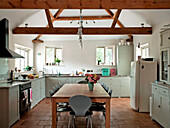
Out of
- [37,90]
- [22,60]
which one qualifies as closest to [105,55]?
[37,90]

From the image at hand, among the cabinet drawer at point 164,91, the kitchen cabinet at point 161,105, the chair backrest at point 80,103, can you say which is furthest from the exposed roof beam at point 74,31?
the chair backrest at point 80,103

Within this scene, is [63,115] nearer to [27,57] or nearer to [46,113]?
[46,113]

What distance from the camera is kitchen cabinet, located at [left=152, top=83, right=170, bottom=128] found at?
3.48 meters

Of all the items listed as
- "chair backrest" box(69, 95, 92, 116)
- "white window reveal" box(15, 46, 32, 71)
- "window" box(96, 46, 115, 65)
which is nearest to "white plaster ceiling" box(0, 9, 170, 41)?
"white window reveal" box(15, 46, 32, 71)

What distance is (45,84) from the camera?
6.84 meters

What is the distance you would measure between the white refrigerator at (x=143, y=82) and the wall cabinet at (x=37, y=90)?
331 centimetres

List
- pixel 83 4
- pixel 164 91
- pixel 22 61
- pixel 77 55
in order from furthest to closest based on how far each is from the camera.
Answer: pixel 77 55 < pixel 22 61 < pixel 164 91 < pixel 83 4

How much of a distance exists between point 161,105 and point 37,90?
4046 mm

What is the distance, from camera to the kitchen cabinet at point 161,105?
3.48 metres

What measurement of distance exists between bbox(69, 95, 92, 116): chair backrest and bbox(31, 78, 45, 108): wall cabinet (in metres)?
2.63

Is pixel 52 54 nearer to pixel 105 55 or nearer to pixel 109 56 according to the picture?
pixel 105 55

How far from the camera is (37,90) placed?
5801 millimetres

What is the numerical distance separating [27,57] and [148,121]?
223 inches

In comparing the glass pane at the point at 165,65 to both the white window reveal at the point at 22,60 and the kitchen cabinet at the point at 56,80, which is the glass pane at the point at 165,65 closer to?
the kitchen cabinet at the point at 56,80
